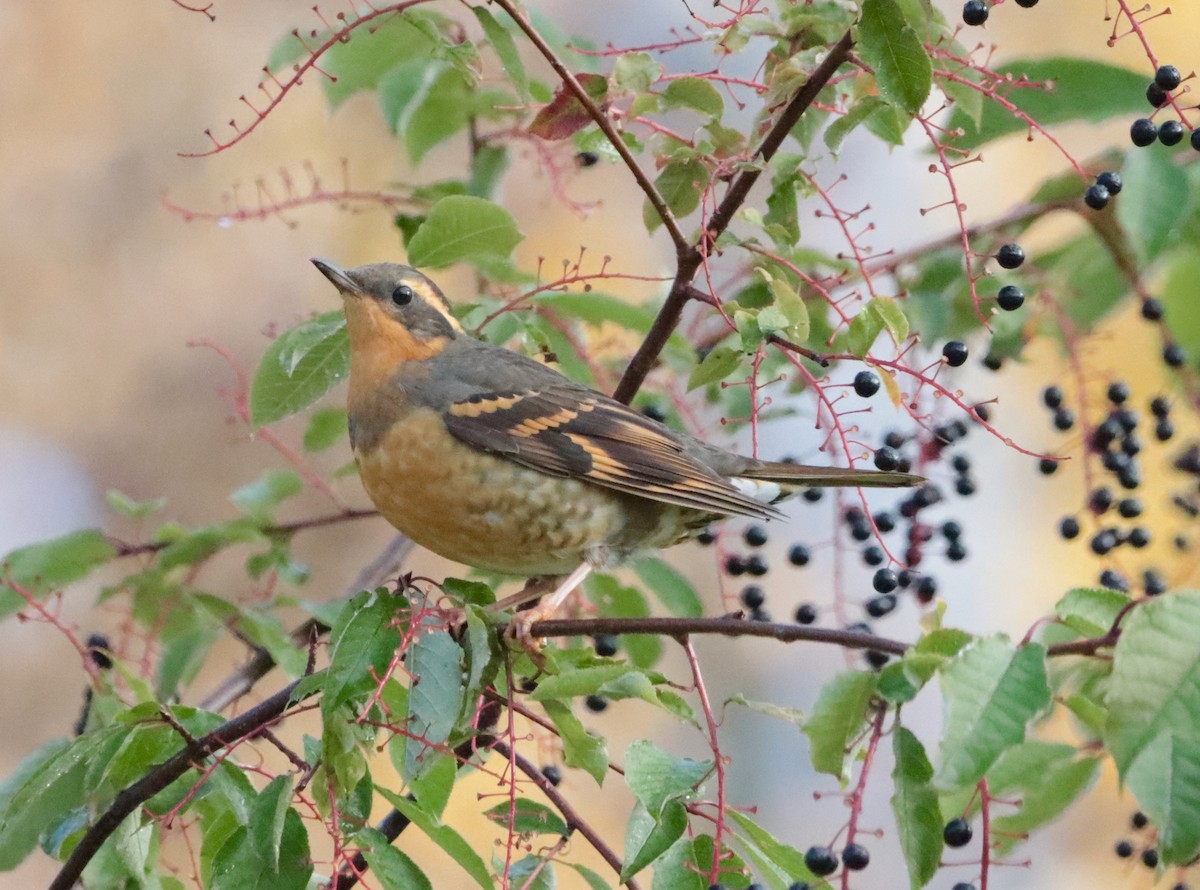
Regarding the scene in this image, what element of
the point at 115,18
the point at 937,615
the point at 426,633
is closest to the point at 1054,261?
the point at 937,615

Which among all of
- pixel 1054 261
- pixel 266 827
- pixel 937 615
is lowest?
pixel 266 827

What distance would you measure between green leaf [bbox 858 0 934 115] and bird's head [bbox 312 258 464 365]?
1.73m

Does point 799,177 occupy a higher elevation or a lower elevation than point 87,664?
higher

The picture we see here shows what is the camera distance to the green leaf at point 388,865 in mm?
2256

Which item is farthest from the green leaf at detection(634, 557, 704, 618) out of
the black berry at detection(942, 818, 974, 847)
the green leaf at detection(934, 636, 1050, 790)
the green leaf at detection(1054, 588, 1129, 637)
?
the green leaf at detection(934, 636, 1050, 790)

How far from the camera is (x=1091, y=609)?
6.54 feet

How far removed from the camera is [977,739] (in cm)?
176

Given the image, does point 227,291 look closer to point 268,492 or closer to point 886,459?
point 268,492

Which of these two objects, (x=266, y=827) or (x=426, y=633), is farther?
(x=426, y=633)

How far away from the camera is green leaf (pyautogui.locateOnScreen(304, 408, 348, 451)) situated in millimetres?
3787

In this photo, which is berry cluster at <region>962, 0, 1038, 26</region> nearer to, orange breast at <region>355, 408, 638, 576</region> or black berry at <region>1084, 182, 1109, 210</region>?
black berry at <region>1084, 182, 1109, 210</region>

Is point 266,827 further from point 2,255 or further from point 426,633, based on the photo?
point 2,255

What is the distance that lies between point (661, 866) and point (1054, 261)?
264 cm

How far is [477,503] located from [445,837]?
1243 mm
